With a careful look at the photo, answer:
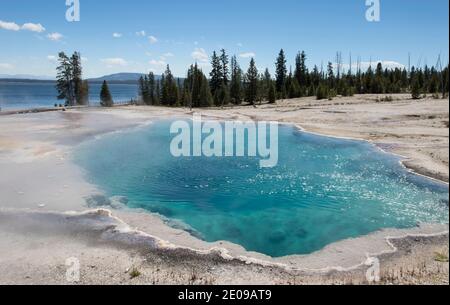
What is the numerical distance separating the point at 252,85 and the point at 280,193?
5438 centimetres

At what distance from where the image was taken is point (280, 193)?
641 inches

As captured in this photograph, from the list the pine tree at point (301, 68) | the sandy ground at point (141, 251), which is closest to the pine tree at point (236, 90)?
the pine tree at point (301, 68)

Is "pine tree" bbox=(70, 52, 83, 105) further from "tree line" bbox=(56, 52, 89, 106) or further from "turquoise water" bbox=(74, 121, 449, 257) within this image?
"turquoise water" bbox=(74, 121, 449, 257)

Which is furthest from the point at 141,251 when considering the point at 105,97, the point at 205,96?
the point at 105,97

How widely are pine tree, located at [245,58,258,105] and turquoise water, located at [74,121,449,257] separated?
146ft

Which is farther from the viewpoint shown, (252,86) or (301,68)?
(301,68)

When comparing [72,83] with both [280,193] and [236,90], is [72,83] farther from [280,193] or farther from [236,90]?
[280,193]

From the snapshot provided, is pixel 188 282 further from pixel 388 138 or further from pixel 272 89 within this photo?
pixel 272 89

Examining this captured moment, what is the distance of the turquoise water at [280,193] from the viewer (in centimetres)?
1245

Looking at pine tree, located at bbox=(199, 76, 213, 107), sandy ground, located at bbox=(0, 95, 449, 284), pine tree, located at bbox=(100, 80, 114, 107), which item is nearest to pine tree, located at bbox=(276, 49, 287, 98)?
pine tree, located at bbox=(199, 76, 213, 107)

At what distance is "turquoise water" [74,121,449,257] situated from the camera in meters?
12.4

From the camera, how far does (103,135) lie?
32.9 metres
